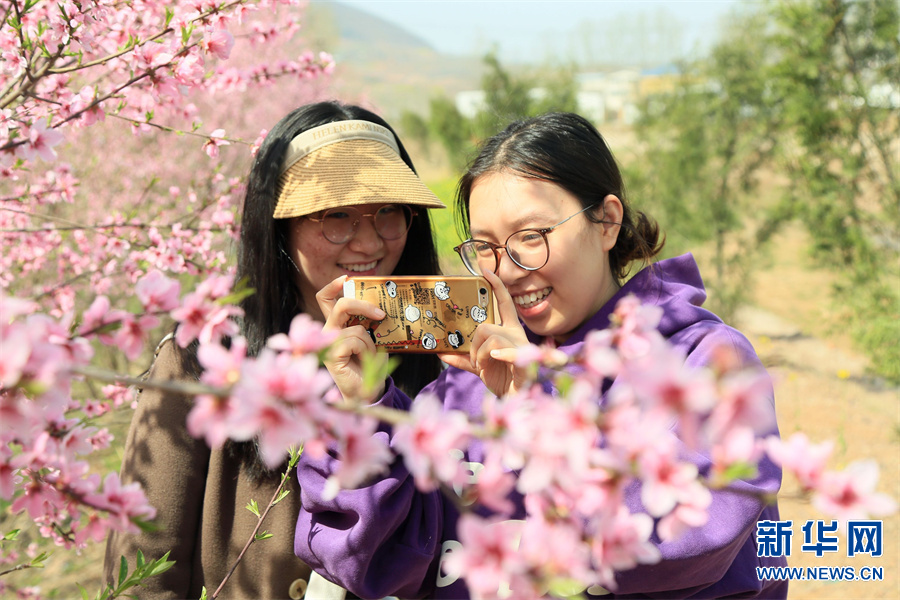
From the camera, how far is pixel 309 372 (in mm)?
660

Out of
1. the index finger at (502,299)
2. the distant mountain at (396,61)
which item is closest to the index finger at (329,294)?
the index finger at (502,299)

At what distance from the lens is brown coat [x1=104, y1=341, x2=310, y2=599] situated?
1724 mm

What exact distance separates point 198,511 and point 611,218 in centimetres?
134

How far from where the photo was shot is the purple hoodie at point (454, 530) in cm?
136

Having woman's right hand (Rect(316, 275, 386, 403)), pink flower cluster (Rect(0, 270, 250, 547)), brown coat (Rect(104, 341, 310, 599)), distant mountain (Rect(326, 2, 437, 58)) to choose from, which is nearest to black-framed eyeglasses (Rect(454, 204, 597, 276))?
woman's right hand (Rect(316, 275, 386, 403))

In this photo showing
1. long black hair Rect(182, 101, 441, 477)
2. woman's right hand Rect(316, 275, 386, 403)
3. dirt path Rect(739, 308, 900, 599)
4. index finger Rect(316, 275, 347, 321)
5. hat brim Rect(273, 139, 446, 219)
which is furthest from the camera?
dirt path Rect(739, 308, 900, 599)

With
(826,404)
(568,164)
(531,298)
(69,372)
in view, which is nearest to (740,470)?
(69,372)

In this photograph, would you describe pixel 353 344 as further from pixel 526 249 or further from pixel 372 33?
pixel 372 33

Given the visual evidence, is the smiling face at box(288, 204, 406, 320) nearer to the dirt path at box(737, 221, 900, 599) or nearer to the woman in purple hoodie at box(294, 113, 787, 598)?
the woman in purple hoodie at box(294, 113, 787, 598)

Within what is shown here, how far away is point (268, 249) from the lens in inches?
73.0

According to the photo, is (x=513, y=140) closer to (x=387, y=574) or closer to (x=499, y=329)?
(x=499, y=329)

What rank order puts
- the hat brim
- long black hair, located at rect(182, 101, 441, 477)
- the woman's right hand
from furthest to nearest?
long black hair, located at rect(182, 101, 441, 477) < the hat brim < the woman's right hand

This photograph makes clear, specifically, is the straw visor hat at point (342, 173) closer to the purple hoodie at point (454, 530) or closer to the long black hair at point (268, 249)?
the long black hair at point (268, 249)

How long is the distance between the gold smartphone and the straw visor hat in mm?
258
